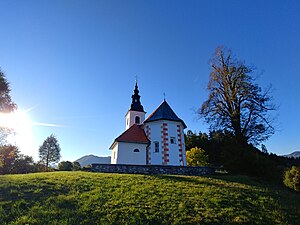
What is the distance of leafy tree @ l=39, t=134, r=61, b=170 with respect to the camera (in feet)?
151

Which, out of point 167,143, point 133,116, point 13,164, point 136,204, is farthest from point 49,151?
point 136,204

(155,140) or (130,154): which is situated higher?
(155,140)

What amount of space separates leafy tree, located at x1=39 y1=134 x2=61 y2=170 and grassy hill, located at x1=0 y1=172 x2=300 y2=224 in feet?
131

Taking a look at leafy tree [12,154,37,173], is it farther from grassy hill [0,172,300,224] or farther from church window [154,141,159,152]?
grassy hill [0,172,300,224]

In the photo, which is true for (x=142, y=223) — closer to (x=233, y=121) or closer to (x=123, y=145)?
(x=123, y=145)

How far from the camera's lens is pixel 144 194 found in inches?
349

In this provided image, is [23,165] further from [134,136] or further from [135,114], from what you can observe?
[134,136]

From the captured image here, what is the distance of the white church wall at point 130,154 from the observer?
1958cm

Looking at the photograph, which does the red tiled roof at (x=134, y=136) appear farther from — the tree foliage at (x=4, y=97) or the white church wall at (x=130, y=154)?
the tree foliage at (x=4, y=97)

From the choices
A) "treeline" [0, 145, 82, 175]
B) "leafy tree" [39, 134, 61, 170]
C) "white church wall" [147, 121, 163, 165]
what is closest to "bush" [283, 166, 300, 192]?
"white church wall" [147, 121, 163, 165]

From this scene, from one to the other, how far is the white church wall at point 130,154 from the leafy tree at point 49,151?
33.7 metres

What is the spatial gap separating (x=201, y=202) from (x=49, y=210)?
5.70m

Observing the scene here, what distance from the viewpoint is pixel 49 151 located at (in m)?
46.8

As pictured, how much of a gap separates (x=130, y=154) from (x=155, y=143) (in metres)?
2.80
